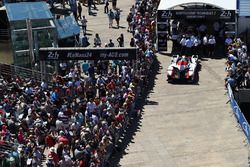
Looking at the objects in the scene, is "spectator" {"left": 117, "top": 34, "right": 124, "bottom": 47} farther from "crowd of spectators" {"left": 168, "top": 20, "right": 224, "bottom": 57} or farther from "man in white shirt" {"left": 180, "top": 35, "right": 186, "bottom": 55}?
"man in white shirt" {"left": 180, "top": 35, "right": 186, "bottom": 55}

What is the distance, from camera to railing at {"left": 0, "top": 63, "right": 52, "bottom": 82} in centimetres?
3922

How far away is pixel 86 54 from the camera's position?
125 feet

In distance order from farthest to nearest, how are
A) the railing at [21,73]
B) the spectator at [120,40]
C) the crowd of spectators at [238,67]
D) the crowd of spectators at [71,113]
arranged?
the spectator at [120,40], the railing at [21,73], the crowd of spectators at [238,67], the crowd of spectators at [71,113]

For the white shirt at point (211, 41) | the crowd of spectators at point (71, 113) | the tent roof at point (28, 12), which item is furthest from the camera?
the white shirt at point (211, 41)

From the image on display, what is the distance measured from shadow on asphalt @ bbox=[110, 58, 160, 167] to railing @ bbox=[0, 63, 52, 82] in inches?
209

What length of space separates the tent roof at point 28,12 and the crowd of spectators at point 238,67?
34.6 feet

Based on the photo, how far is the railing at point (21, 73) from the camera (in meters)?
39.2

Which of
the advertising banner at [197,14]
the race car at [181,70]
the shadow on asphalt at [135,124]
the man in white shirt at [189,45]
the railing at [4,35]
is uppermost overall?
the advertising banner at [197,14]

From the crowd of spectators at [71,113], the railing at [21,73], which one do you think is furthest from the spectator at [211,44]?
the railing at [21,73]

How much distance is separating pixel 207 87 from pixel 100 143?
38.5 ft

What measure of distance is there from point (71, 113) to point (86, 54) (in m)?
6.02

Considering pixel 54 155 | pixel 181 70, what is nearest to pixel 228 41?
pixel 181 70

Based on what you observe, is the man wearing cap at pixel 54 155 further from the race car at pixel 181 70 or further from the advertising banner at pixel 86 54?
the race car at pixel 181 70

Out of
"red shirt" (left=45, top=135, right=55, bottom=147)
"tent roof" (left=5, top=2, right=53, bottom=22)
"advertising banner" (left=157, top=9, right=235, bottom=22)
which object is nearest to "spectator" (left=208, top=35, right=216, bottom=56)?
"advertising banner" (left=157, top=9, right=235, bottom=22)
